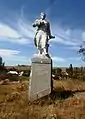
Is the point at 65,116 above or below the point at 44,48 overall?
below

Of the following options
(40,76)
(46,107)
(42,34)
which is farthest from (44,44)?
(46,107)

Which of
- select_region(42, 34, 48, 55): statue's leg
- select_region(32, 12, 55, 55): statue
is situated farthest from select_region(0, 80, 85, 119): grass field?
select_region(32, 12, 55, 55): statue

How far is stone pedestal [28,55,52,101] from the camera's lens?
472 inches

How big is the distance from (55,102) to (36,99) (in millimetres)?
1059

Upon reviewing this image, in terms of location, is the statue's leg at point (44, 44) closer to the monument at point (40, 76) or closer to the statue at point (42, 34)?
the statue at point (42, 34)

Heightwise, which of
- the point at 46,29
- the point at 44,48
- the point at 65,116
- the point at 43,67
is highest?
the point at 46,29

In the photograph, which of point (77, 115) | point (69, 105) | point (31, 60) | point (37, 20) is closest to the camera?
point (77, 115)

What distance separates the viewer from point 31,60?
12047mm

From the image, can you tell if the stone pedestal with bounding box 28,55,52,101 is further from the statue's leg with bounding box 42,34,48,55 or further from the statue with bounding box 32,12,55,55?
the statue with bounding box 32,12,55,55

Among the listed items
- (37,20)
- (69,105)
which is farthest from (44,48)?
(69,105)

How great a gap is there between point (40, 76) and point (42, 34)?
6.82 feet

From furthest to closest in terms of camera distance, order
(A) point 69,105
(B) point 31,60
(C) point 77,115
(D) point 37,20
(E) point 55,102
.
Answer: (D) point 37,20 → (B) point 31,60 → (E) point 55,102 → (A) point 69,105 → (C) point 77,115

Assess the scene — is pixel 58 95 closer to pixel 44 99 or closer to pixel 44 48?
pixel 44 99

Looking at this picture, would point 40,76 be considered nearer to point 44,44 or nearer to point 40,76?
point 40,76
